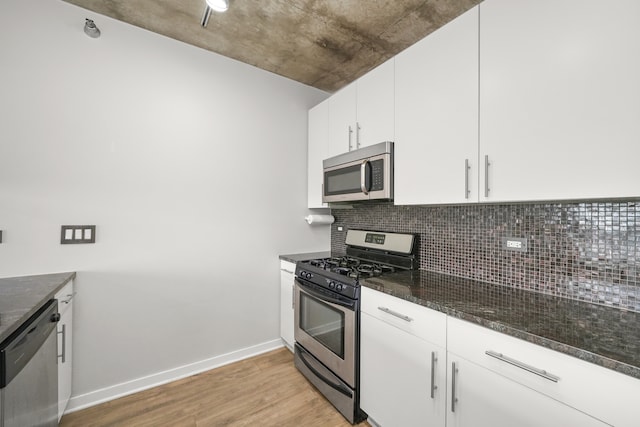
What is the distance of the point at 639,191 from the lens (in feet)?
2.96

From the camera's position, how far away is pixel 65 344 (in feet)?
5.14

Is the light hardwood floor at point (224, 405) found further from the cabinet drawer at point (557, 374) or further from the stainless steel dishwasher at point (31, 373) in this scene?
the cabinet drawer at point (557, 374)

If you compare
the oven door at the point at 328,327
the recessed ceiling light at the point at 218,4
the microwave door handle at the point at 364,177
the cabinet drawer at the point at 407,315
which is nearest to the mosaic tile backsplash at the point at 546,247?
the microwave door handle at the point at 364,177

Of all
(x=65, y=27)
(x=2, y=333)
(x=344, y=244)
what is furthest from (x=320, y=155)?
(x=2, y=333)

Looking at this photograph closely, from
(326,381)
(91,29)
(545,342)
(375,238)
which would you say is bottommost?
(326,381)

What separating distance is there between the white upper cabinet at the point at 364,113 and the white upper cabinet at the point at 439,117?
8 cm

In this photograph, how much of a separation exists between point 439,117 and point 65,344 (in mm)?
2560

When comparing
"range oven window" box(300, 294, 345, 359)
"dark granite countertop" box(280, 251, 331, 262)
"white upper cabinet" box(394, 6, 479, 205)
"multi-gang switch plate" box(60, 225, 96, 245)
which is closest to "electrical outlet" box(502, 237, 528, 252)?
"white upper cabinet" box(394, 6, 479, 205)

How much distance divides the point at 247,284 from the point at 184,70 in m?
1.88

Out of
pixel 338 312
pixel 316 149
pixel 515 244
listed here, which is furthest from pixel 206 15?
pixel 515 244

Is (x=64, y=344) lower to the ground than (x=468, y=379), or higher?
lower

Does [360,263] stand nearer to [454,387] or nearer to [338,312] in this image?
[338,312]

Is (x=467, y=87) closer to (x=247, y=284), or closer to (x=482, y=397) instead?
(x=482, y=397)

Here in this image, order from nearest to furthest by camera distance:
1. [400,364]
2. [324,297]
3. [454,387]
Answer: [454,387] → [400,364] → [324,297]
